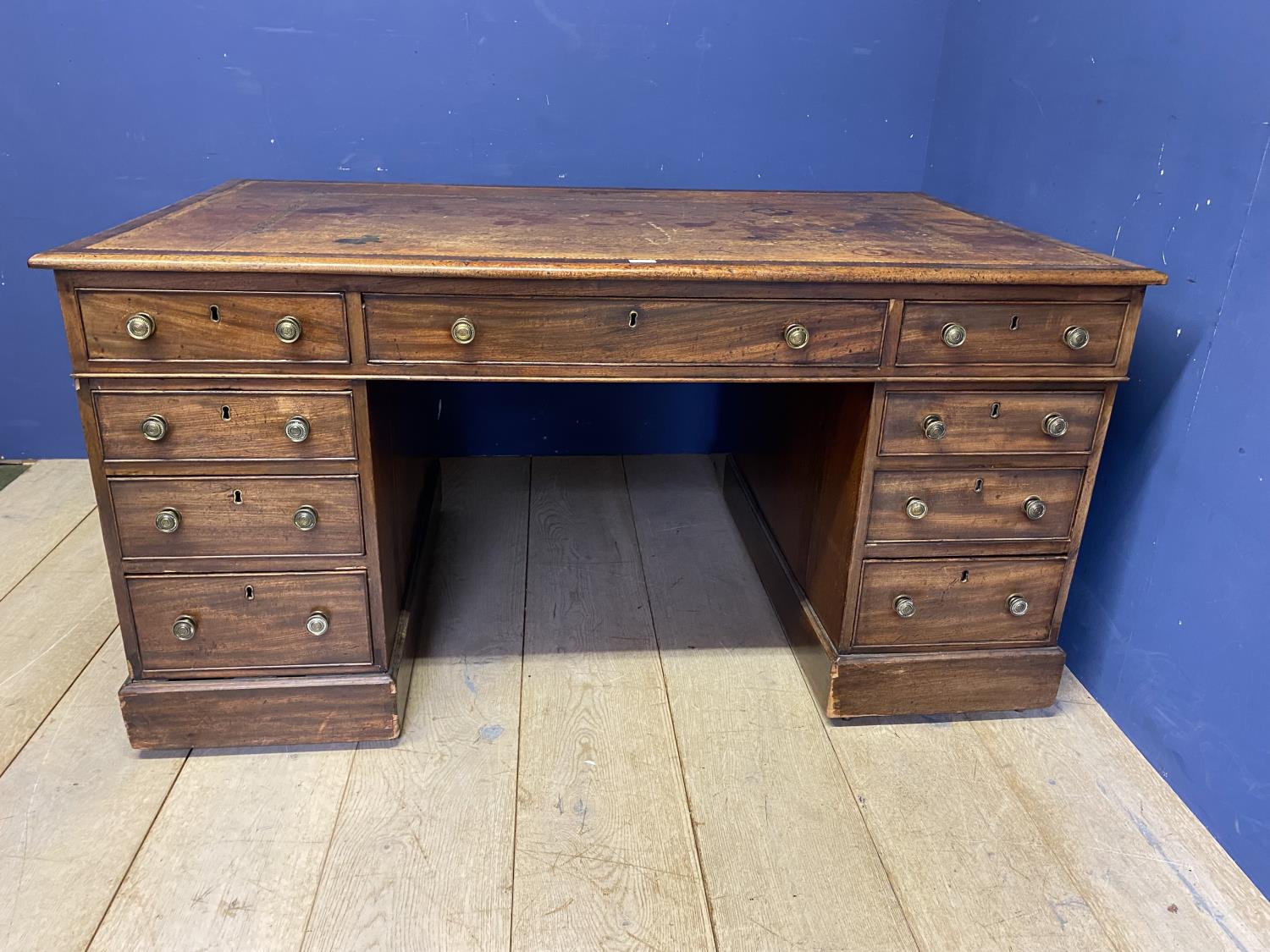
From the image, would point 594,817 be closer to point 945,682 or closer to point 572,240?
point 945,682

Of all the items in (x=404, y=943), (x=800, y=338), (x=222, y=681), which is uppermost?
(x=800, y=338)

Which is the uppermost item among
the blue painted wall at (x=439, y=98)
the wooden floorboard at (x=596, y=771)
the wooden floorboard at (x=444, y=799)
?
the blue painted wall at (x=439, y=98)


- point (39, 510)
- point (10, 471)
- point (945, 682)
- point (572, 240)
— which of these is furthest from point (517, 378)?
point (10, 471)

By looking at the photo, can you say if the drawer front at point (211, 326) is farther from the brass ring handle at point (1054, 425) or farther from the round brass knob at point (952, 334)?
the brass ring handle at point (1054, 425)

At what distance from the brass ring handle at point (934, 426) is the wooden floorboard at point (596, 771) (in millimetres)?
614

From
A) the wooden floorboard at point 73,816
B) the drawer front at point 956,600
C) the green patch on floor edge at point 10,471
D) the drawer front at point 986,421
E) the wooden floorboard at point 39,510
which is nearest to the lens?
the wooden floorboard at point 73,816

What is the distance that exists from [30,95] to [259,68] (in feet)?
1.60

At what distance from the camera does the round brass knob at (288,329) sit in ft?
3.97

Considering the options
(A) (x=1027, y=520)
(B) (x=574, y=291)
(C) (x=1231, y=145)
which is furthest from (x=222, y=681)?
(C) (x=1231, y=145)

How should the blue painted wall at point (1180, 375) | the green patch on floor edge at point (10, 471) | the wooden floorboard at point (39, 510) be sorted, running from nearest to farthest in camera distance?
the blue painted wall at point (1180, 375)
the wooden floorboard at point (39, 510)
the green patch on floor edge at point (10, 471)

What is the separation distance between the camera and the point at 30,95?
198 cm

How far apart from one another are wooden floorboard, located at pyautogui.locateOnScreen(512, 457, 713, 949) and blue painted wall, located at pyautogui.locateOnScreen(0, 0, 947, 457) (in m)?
0.87

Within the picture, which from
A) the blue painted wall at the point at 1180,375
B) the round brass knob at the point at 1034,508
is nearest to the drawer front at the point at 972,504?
the round brass knob at the point at 1034,508

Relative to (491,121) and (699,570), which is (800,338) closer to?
(699,570)
